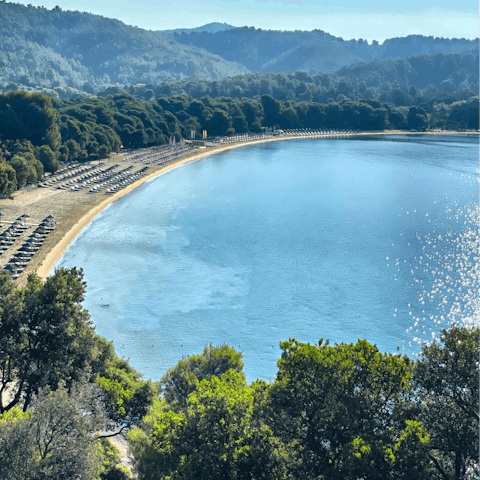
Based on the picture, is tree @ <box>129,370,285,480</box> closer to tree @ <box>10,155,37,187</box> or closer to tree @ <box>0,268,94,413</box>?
tree @ <box>0,268,94,413</box>

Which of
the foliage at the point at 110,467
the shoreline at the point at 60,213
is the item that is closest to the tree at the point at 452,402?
the foliage at the point at 110,467

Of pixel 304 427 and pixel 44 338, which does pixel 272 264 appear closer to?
pixel 44 338

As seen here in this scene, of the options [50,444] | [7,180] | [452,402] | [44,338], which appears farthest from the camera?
[7,180]

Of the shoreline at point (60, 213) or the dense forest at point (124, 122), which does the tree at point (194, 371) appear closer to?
the shoreline at point (60, 213)

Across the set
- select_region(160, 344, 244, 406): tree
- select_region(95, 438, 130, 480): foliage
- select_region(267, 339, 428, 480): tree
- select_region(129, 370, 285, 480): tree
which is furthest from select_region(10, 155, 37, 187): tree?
select_region(267, 339, 428, 480): tree

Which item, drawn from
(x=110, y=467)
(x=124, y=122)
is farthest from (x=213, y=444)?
(x=124, y=122)

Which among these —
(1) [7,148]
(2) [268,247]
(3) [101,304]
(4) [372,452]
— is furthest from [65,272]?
(1) [7,148]

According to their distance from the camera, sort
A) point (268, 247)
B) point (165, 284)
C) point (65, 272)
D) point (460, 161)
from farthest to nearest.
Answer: point (460, 161), point (268, 247), point (165, 284), point (65, 272)

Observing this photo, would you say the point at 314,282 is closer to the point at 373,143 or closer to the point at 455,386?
the point at 455,386
